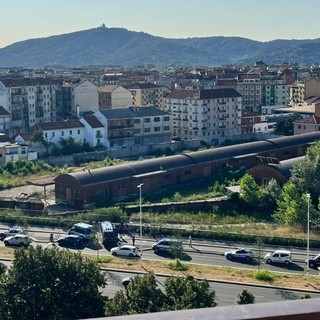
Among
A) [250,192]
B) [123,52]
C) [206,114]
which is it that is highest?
[123,52]

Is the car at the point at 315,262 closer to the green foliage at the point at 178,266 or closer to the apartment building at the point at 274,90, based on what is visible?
the green foliage at the point at 178,266

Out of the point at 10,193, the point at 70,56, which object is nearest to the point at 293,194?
the point at 10,193

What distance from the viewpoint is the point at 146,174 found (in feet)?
69.0

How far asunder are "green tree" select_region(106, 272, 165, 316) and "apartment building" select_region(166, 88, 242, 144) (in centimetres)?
2610

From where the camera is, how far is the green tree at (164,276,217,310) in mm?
7105

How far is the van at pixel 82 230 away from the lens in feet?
49.0

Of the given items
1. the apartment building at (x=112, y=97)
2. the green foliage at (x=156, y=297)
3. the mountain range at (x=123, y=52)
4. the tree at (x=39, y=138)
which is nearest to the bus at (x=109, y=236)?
the green foliage at (x=156, y=297)

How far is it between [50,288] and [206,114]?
1048 inches

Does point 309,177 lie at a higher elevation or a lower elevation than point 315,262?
higher

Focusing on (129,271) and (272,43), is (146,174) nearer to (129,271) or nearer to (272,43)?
(129,271)

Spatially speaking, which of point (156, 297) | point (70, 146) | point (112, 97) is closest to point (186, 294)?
point (156, 297)

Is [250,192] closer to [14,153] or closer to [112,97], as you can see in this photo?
[14,153]

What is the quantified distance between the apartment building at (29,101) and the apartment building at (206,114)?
289 inches

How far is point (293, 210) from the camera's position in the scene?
14906 mm
